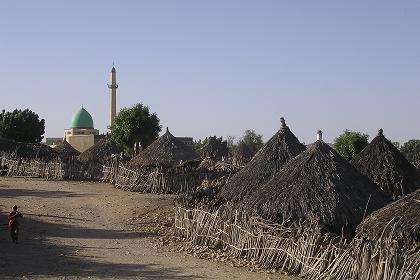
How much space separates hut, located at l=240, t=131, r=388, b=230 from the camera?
1127cm

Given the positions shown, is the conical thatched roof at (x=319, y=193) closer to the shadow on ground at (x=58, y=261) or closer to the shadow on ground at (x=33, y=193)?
the shadow on ground at (x=58, y=261)

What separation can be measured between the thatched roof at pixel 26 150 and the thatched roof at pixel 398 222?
24.6 m

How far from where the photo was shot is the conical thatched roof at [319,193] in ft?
37.0

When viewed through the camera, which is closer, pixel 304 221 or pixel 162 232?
pixel 304 221

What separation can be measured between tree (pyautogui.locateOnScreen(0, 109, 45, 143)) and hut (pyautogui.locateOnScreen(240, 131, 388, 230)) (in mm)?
34462

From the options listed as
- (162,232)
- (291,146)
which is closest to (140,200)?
(162,232)

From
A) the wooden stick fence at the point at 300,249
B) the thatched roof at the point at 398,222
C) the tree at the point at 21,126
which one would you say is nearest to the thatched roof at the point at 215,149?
the tree at the point at 21,126

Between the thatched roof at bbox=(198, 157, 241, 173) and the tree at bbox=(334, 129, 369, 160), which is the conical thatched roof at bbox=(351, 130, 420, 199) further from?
the tree at bbox=(334, 129, 369, 160)

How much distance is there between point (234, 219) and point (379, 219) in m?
3.91

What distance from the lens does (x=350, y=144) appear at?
112ft

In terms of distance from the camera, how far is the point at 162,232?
1528cm

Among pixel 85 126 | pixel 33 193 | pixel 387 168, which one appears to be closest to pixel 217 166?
pixel 33 193

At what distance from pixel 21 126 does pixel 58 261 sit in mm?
34360

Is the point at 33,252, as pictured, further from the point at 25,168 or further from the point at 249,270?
the point at 25,168
